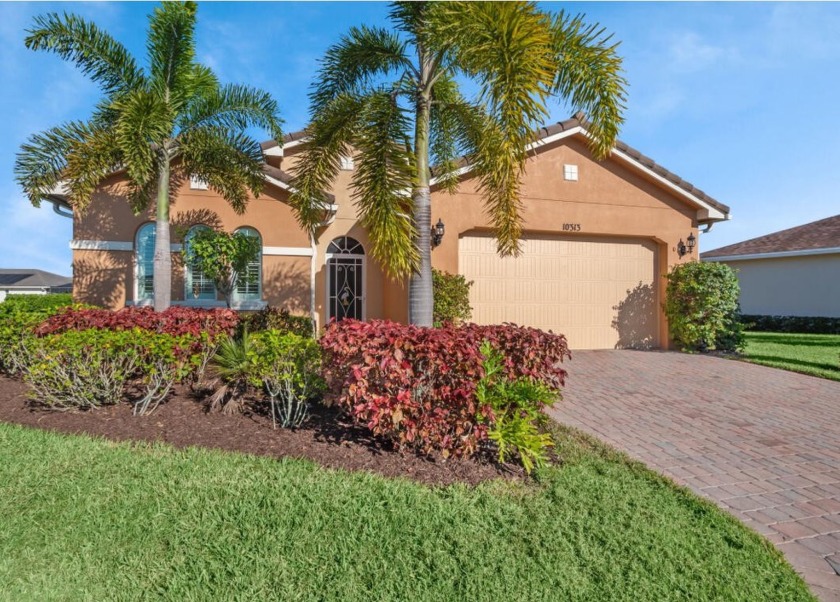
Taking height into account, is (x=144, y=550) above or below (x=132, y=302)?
below

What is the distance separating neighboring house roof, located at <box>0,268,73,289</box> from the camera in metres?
34.3

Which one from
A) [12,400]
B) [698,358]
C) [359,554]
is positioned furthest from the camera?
[698,358]

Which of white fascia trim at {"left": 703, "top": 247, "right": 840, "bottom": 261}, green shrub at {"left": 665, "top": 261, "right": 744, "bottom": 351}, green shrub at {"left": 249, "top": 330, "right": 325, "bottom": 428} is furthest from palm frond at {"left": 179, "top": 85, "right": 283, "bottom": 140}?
white fascia trim at {"left": 703, "top": 247, "right": 840, "bottom": 261}

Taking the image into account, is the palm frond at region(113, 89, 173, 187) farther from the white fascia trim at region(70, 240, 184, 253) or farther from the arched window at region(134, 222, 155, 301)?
the arched window at region(134, 222, 155, 301)

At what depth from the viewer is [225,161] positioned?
9.11 meters

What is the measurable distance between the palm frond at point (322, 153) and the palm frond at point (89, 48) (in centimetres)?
404

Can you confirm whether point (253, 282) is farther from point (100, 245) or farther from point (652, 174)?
point (652, 174)

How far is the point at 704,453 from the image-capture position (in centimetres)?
501

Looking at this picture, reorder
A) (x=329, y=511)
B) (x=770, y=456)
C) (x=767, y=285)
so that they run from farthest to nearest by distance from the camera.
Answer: (x=767, y=285)
(x=770, y=456)
(x=329, y=511)

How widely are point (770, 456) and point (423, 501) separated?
393 centimetres

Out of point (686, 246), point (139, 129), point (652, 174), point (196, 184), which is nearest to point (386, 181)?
point (139, 129)

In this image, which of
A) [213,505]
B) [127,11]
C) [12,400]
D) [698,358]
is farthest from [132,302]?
[698,358]

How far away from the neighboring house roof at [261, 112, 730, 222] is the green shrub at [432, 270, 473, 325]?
385cm

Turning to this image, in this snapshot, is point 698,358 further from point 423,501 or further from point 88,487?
point 88,487
